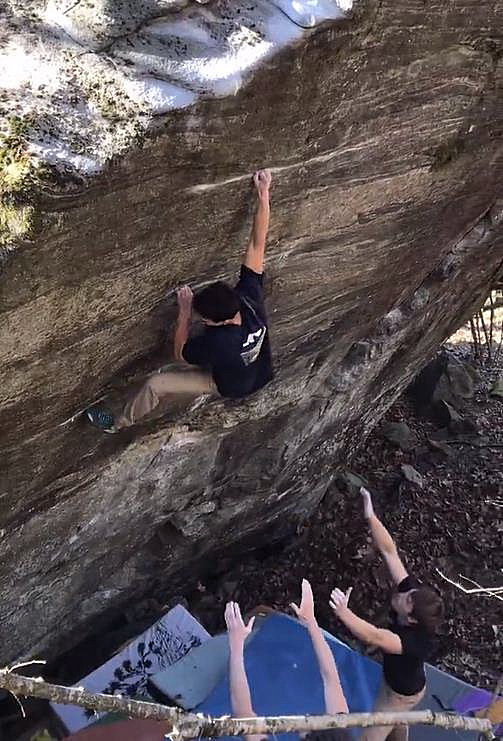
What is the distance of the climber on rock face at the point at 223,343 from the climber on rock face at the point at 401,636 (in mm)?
1734

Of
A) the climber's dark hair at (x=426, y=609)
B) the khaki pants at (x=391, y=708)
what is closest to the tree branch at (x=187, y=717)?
the climber's dark hair at (x=426, y=609)

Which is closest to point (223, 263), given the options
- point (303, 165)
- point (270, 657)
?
point (303, 165)

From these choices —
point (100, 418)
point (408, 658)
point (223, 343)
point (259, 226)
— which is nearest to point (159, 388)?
point (100, 418)

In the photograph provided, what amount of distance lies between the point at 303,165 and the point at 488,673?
21.1 ft

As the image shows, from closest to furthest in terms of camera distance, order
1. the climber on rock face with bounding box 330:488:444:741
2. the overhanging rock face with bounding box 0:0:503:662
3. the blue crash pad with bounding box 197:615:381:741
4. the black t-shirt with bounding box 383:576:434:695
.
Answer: the overhanging rock face with bounding box 0:0:503:662 < the climber on rock face with bounding box 330:488:444:741 < the black t-shirt with bounding box 383:576:434:695 < the blue crash pad with bounding box 197:615:381:741

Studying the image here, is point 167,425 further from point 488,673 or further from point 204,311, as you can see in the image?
point 488,673

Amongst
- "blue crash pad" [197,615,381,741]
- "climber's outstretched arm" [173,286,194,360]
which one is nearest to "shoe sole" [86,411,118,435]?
"climber's outstretched arm" [173,286,194,360]

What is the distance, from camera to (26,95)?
3.95m

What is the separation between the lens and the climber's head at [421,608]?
5.91 meters

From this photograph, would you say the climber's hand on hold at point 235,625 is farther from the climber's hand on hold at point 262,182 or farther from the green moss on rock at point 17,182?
the green moss on rock at point 17,182

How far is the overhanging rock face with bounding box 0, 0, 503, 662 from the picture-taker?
161 inches

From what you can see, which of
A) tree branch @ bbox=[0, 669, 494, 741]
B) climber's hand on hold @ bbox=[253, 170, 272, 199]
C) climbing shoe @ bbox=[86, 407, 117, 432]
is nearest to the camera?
tree branch @ bbox=[0, 669, 494, 741]

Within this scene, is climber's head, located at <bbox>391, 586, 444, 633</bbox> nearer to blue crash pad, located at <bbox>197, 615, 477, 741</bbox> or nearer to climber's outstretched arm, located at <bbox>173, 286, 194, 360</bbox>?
blue crash pad, located at <bbox>197, 615, 477, 741</bbox>

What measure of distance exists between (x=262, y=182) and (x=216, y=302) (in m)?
0.79
